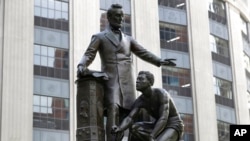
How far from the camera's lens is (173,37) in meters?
54.5

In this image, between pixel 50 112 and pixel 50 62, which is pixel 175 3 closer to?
pixel 50 62

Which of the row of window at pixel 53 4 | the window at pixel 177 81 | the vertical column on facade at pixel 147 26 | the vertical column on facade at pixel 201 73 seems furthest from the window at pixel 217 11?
the row of window at pixel 53 4

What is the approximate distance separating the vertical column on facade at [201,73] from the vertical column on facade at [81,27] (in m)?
10.9

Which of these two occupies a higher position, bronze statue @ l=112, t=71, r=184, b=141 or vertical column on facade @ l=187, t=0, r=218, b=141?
vertical column on facade @ l=187, t=0, r=218, b=141

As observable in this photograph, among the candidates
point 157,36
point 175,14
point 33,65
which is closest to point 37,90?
point 33,65

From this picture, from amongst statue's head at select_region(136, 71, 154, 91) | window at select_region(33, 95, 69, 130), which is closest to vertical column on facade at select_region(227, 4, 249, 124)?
window at select_region(33, 95, 69, 130)

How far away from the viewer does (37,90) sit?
4506 centimetres

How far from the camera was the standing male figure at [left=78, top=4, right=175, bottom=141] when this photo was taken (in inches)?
472

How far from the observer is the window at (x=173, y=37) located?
53.7m

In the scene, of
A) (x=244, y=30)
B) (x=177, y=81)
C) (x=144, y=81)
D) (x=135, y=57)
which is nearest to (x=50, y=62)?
(x=135, y=57)

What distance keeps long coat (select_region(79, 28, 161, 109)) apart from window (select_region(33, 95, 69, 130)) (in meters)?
32.1

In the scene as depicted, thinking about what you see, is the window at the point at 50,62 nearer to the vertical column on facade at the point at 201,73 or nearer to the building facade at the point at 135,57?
the building facade at the point at 135,57

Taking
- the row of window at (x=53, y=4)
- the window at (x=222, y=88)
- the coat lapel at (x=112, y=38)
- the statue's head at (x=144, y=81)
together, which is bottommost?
the statue's head at (x=144, y=81)

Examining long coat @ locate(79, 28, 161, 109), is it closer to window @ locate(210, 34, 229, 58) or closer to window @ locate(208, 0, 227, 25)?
window @ locate(210, 34, 229, 58)
